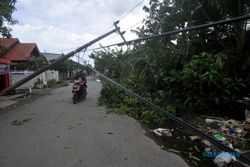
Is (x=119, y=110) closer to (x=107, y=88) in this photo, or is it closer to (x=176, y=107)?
(x=176, y=107)

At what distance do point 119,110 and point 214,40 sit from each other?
4356 millimetres

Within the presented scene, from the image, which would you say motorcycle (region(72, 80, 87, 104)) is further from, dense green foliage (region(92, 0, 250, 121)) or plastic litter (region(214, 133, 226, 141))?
plastic litter (region(214, 133, 226, 141))

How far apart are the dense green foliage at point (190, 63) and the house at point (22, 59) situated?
1223cm

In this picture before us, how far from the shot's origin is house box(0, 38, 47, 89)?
838 inches

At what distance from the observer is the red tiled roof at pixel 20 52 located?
2523 cm

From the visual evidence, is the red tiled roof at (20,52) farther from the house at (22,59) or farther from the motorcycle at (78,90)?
the motorcycle at (78,90)

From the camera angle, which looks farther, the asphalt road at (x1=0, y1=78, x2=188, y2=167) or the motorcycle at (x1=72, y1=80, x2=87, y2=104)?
the motorcycle at (x1=72, y1=80, x2=87, y2=104)

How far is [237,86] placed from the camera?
7.77 m

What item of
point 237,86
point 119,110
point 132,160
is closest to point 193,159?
point 132,160

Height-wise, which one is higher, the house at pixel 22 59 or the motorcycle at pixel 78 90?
the house at pixel 22 59

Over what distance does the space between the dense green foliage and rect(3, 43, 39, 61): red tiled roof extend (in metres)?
17.6

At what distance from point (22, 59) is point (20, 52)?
1.75 metres

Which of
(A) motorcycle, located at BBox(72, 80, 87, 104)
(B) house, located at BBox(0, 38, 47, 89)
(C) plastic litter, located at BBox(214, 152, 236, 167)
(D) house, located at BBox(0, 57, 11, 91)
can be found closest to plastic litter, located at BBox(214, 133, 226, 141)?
(C) plastic litter, located at BBox(214, 152, 236, 167)

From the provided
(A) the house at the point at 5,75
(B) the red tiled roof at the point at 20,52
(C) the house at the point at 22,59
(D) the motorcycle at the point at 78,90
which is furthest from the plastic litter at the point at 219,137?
(B) the red tiled roof at the point at 20,52
